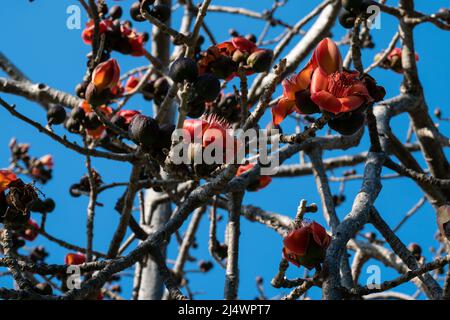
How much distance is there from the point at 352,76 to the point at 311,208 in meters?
0.38

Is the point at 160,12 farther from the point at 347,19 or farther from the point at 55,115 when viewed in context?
the point at 347,19

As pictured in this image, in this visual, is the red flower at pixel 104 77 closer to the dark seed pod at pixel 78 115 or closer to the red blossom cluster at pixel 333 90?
the dark seed pod at pixel 78 115

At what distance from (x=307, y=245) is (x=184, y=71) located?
0.64 m

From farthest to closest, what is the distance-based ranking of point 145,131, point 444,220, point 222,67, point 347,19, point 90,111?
point 90,111
point 347,19
point 222,67
point 145,131
point 444,220

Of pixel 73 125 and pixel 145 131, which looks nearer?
pixel 145 131

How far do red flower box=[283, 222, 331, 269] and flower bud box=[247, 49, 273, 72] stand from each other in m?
0.71

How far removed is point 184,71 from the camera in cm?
183

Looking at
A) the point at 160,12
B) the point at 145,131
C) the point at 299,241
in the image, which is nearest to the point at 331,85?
the point at 299,241

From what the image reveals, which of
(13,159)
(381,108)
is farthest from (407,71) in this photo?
(13,159)

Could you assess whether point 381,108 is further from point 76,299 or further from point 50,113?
point 76,299

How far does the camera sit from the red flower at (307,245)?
156 centimetres

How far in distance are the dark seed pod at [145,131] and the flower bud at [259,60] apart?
0.53 meters

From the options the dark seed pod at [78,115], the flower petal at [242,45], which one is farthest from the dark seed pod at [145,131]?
the dark seed pod at [78,115]

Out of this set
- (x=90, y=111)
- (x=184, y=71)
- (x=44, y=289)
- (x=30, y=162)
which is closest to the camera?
(x=184, y=71)
